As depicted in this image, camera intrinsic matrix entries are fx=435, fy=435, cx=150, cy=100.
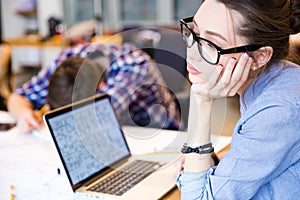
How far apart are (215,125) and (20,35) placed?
5.27 metres

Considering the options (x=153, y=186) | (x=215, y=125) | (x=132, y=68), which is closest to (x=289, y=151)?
(x=215, y=125)

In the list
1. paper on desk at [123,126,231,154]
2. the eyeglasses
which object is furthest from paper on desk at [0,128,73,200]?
the eyeglasses

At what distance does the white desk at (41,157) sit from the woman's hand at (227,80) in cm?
19

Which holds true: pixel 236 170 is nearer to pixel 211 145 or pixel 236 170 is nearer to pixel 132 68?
pixel 211 145

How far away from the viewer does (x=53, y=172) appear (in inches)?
48.3

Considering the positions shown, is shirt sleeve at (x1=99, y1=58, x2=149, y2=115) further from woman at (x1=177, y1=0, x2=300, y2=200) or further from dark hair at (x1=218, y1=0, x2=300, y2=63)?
dark hair at (x1=218, y1=0, x2=300, y2=63)

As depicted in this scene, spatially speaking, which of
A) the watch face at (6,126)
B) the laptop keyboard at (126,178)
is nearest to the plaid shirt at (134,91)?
the watch face at (6,126)

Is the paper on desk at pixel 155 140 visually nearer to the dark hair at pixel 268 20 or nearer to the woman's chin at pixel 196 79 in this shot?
the woman's chin at pixel 196 79

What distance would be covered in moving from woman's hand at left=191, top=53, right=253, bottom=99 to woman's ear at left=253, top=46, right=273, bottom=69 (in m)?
0.02

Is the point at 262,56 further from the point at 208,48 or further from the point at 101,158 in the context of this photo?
the point at 101,158

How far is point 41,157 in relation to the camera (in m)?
1.35

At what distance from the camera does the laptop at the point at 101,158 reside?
109 centimetres

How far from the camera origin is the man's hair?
1.49 m

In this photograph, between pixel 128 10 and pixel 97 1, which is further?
pixel 128 10
